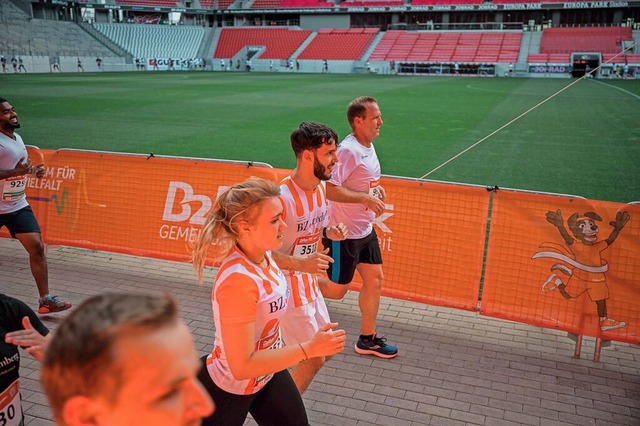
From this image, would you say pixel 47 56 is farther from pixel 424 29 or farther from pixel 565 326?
pixel 565 326

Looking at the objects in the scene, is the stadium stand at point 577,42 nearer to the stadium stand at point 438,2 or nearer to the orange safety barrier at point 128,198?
the stadium stand at point 438,2

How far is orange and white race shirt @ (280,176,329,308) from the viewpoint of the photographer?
4004mm

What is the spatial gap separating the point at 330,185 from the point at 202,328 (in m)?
2.22

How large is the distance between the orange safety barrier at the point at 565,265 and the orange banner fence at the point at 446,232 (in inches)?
0.4

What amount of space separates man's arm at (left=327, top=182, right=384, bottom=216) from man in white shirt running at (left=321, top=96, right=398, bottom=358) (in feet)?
0.03

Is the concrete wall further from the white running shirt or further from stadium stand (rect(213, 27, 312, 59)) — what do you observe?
the white running shirt

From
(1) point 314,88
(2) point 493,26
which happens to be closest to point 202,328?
(1) point 314,88

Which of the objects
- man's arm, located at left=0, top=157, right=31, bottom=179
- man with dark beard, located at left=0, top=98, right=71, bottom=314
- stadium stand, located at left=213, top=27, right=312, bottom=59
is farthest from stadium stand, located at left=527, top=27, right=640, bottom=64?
man's arm, located at left=0, top=157, right=31, bottom=179

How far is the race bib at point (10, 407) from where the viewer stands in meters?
2.75

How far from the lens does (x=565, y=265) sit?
5781 millimetres

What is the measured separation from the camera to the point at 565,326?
5.73 meters

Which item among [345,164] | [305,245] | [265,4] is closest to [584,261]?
[345,164]

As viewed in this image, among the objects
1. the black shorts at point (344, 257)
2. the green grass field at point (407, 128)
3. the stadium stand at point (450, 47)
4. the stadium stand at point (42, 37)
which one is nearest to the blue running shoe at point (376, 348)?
the black shorts at point (344, 257)

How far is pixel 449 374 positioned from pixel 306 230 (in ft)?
6.95
